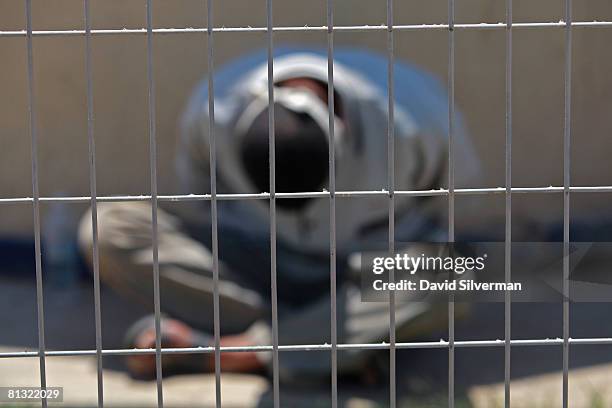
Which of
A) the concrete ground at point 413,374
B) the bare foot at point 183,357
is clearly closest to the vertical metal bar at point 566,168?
the concrete ground at point 413,374

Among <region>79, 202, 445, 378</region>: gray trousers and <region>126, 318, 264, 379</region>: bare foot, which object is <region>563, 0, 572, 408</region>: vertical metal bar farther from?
<region>126, 318, 264, 379</region>: bare foot

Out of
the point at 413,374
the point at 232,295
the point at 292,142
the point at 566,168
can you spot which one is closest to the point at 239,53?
the point at 292,142

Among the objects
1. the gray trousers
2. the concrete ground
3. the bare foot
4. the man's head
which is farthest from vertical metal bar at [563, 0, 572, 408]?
the man's head

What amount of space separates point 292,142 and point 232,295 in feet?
2.59

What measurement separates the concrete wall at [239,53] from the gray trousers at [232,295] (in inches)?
69.5

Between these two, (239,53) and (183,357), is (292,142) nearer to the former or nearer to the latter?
(183,357)

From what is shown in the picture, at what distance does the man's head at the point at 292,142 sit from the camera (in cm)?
432

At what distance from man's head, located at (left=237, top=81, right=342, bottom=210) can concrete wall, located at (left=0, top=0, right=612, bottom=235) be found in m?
1.83

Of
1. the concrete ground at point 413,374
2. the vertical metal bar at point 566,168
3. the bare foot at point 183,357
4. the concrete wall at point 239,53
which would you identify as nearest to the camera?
the vertical metal bar at point 566,168

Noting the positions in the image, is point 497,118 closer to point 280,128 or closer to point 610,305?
point 610,305

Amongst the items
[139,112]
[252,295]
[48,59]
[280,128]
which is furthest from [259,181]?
[48,59]

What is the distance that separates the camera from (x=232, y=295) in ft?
13.9

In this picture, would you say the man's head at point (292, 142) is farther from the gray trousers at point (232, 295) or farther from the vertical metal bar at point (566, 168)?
the vertical metal bar at point (566, 168)

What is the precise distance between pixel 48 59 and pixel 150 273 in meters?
2.70
